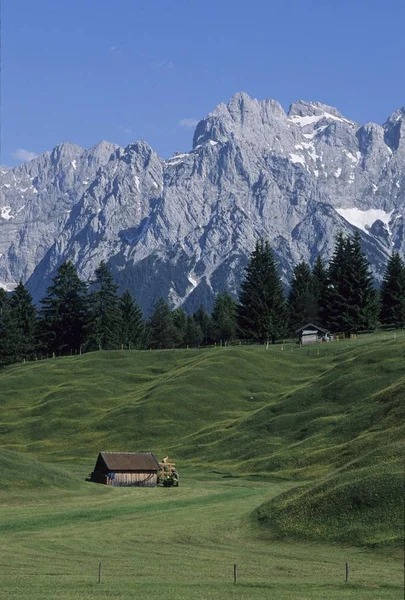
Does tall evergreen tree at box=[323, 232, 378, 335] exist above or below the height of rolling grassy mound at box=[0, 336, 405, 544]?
above

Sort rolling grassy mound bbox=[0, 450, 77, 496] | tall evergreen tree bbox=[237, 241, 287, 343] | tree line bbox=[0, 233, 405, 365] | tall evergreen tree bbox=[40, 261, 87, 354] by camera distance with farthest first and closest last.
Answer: tall evergreen tree bbox=[40, 261, 87, 354], tall evergreen tree bbox=[237, 241, 287, 343], tree line bbox=[0, 233, 405, 365], rolling grassy mound bbox=[0, 450, 77, 496]

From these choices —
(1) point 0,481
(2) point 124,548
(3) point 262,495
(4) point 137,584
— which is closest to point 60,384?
(1) point 0,481

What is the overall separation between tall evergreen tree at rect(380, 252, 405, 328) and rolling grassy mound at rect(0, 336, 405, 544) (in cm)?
2105

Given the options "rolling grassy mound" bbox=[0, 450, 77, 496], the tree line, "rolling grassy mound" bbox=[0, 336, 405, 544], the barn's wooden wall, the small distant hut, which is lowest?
the barn's wooden wall

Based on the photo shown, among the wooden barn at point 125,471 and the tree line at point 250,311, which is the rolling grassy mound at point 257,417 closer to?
the wooden barn at point 125,471

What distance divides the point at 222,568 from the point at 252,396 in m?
88.3

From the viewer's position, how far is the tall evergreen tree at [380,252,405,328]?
18250 cm

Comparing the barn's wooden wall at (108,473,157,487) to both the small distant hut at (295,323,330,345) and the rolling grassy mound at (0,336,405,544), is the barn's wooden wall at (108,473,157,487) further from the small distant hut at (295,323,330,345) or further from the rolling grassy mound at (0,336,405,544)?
the small distant hut at (295,323,330,345)

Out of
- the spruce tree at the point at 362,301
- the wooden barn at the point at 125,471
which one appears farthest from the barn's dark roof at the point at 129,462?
the spruce tree at the point at 362,301

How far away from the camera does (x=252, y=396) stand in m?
138

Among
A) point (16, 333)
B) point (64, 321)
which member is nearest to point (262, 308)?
point (64, 321)

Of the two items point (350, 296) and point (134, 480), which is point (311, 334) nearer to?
A: point (350, 296)

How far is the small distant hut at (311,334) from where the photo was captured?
176 m

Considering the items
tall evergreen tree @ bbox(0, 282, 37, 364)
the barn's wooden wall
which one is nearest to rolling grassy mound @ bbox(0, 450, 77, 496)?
the barn's wooden wall
